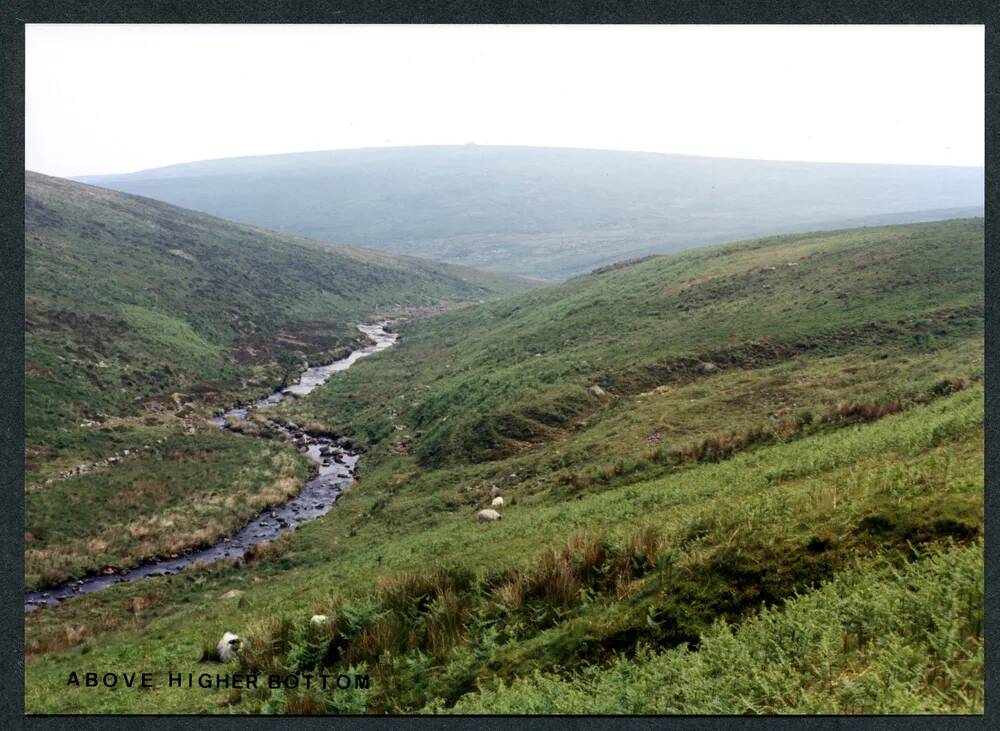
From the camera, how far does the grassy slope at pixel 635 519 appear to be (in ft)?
25.3

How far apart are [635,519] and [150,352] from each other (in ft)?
168

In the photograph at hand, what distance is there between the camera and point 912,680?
19.5 ft

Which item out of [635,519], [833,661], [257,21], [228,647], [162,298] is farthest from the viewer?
[162,298]

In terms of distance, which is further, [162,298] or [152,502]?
[162,298]

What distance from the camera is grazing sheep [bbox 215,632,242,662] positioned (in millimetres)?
10633

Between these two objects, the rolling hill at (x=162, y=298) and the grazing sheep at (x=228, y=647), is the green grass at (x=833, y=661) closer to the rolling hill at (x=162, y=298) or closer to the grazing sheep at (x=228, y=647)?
the grazing sheep at (x=228, y=647)

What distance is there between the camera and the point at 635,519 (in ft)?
42.9

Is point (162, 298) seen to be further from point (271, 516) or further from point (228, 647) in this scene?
point (228, 647)

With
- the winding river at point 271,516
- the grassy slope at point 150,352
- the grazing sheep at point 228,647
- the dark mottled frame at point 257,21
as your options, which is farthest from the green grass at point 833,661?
the grassy slope at point 150,352

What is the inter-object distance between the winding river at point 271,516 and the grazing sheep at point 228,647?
410 inches

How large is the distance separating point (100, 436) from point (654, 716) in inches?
1487

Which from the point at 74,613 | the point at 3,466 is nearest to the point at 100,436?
the point at 74,613

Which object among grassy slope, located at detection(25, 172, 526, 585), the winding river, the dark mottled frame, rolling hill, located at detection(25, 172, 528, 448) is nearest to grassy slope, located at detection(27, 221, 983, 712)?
the dark mottled frame

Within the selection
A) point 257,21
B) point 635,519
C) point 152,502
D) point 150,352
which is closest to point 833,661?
point 635,519
